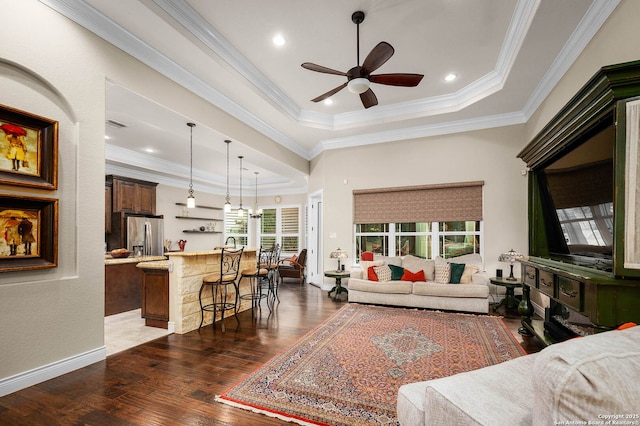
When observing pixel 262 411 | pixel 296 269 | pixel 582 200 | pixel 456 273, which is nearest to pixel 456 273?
pixel 456 273

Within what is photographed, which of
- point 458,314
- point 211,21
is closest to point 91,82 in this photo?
point 211,21

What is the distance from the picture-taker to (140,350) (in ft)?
10.5

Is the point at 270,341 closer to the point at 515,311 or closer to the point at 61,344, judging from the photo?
the point at 61,344

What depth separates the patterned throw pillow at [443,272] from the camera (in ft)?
16.3

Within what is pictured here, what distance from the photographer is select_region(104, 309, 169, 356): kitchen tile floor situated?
3371 millimetres

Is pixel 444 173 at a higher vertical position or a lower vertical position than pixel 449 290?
higher

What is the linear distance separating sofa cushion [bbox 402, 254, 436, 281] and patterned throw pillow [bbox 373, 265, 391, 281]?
36cm

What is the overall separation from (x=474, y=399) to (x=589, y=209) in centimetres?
232

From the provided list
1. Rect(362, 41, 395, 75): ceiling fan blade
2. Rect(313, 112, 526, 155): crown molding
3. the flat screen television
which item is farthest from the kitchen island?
the flat screen television

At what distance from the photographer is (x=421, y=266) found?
17.4ft

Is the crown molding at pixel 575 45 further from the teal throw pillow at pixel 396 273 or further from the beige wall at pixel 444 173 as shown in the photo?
the teal throw pillow at pixel 396 273

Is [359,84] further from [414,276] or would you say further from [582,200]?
[414,276]

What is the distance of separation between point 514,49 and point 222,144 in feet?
14.6

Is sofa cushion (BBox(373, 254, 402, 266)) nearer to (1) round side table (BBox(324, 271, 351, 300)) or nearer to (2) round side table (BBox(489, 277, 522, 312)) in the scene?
(1) round side table (BBox(324, 271, 351, 300))
